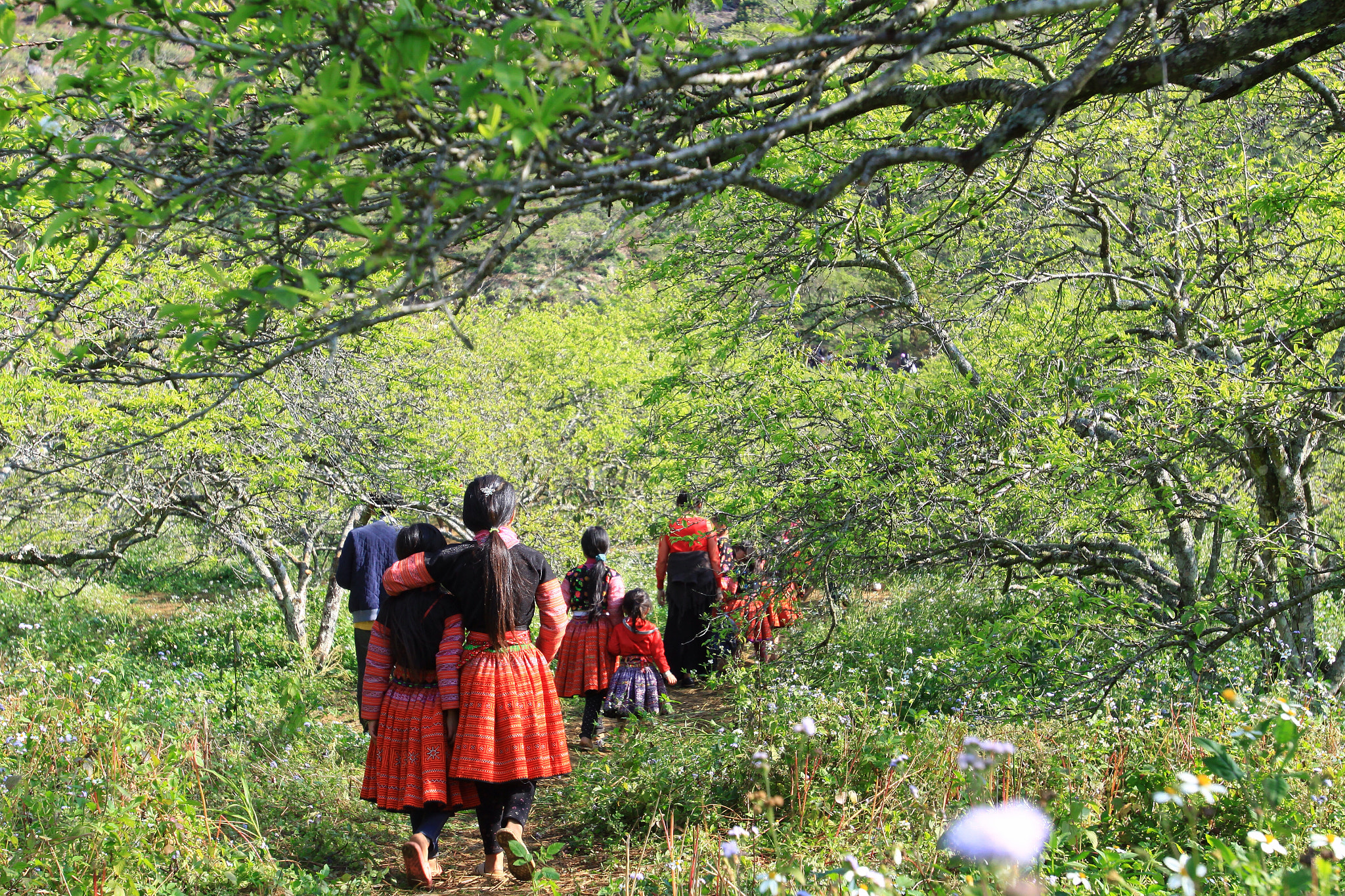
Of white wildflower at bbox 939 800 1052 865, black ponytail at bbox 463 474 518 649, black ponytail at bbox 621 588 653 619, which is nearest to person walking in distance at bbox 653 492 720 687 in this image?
black ponytail at bbox 621 588 653 619

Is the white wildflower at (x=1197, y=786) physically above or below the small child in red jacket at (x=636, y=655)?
above

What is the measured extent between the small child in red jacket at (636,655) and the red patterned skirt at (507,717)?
2.48m

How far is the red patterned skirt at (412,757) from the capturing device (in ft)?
13.6

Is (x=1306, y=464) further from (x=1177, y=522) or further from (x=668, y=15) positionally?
(x=668, y=15)

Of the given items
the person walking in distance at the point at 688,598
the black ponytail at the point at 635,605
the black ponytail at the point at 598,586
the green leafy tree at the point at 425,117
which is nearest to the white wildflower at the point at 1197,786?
the green leafy tree at the point at 425,117

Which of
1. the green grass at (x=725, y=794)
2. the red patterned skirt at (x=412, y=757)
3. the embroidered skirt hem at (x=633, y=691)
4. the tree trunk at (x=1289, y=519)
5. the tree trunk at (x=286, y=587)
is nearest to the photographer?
the green grass at (x=725, y=794)

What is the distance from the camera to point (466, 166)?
1808 millimetres

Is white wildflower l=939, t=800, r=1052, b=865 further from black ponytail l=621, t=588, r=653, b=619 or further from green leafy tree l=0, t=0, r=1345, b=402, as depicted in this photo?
black ponytail l=621, t=588, r=653, b=619

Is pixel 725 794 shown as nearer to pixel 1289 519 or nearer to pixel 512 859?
pixel 512 859

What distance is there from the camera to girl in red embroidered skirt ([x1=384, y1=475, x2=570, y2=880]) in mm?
4141

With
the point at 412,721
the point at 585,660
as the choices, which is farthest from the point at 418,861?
the point at 585,660

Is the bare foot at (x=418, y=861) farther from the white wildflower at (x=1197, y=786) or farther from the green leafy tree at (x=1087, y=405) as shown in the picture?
the white wildflower at (x=1197, y=786)

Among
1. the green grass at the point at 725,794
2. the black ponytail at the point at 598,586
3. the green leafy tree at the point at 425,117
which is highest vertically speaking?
the green leafy tree at the point at 425,117

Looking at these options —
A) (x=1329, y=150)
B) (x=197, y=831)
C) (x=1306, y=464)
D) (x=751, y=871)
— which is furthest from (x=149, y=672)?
(x=1329, y=150)
